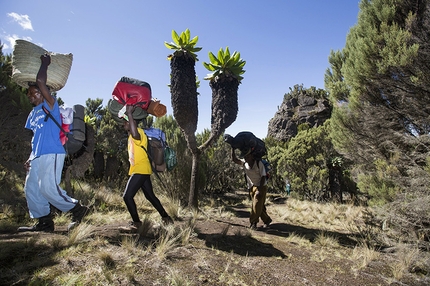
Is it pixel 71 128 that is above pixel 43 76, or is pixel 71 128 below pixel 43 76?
below

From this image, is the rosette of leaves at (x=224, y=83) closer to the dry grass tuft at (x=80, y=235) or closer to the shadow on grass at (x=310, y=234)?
the shadow on grass at (x=310, y=234)

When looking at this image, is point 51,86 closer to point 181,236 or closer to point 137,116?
point 137,116

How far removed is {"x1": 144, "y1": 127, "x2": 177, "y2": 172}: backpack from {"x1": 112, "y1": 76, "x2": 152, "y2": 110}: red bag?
0.52m

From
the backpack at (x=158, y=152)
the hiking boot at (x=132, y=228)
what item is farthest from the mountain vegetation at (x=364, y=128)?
the backpack at (x=158, y=152)

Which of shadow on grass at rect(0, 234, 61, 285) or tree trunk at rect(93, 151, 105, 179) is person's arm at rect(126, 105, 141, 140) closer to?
shadow on grass at rect(0, 234, 61, 285)

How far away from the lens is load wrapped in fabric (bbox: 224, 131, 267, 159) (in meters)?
5.09

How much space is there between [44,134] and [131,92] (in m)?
1.24

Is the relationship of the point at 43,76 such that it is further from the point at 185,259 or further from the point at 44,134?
the point at 185,259

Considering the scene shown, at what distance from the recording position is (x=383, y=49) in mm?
4555

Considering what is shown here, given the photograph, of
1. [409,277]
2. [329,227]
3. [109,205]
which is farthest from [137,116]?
[329,227]

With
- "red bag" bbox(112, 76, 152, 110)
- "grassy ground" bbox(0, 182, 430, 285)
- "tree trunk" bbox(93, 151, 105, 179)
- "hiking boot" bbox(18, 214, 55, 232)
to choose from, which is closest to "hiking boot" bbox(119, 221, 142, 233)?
"grassy ground" bbox(0, 182, 430, 285)

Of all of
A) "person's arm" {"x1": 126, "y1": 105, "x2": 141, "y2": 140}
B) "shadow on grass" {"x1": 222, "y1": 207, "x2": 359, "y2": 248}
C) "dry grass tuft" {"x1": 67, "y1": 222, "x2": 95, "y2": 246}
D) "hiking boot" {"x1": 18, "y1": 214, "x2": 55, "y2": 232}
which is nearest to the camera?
"dry grass tuft" {"x1": 67, "y1": 222, "x2": 95, "y2": 246}

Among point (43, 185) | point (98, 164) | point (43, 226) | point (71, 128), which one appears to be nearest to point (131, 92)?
point (71, 128)

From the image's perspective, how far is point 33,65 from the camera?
301 cm
